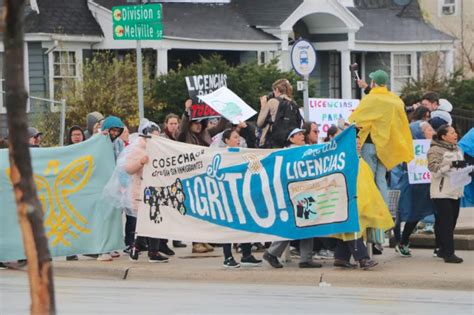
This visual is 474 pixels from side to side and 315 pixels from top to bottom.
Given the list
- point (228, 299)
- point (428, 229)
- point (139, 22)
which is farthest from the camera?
point (139, 22)

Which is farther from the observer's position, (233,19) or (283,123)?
(233,19)

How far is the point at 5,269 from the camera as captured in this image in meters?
14.4

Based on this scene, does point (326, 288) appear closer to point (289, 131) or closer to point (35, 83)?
point (289, 131)

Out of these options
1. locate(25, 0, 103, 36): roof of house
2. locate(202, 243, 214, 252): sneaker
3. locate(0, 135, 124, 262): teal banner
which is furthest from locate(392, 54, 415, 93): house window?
locate(0, 135, 124, 262): teal banner

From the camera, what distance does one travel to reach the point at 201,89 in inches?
632

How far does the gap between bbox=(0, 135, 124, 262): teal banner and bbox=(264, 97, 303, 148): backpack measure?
2.03 m

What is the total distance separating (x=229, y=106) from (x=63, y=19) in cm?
2084

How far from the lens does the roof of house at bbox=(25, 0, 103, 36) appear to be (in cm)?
3456

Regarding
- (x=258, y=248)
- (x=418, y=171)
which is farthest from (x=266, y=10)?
(x=418, y=171)

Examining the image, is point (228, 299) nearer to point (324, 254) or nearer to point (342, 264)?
point (342, 264)

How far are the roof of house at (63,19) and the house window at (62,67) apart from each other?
648 millimetres

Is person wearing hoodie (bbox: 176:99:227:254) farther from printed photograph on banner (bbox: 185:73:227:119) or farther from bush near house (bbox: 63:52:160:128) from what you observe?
bush near house (bbox: 63:52:160:128)

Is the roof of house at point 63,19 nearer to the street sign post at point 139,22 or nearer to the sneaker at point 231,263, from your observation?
the street sign post at point 139,22

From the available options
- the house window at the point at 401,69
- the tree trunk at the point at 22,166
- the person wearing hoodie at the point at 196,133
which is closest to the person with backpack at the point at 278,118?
the person wearing hoodie at the point at 196,133
